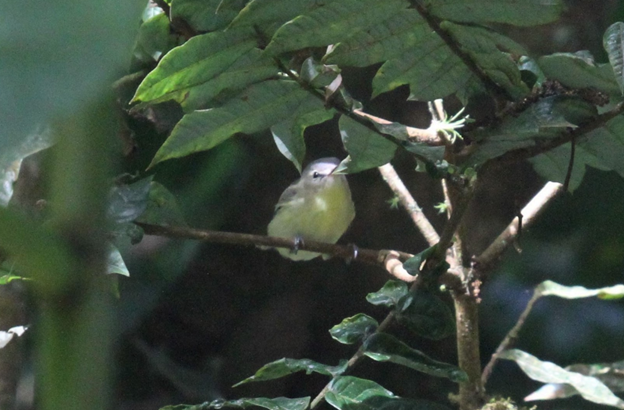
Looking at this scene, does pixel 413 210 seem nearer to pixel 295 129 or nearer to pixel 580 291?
pixel 580 291

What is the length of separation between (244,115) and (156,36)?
0.33 meters

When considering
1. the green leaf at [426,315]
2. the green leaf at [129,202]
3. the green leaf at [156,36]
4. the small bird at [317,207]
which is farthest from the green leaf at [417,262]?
the small bird at [317,207]

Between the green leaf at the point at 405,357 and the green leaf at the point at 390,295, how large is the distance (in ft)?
0.23

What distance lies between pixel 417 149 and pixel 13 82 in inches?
30.3

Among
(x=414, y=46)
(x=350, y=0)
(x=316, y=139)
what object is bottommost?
(x=316, y=139)

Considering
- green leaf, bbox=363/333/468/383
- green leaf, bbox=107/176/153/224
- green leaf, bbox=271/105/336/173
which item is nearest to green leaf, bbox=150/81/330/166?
green leaf, bbox=271/105/336/173

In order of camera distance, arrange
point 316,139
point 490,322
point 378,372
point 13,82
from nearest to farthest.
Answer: point 13,82
point 490,322
point 378,372
point 316,139

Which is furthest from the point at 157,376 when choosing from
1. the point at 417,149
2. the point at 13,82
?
the point at 13,82

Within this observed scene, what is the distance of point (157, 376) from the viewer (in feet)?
7.00

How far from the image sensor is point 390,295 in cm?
109

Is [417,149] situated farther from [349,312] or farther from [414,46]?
[349,312]

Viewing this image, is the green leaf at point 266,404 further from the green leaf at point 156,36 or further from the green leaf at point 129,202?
the green leaf at point 156,36

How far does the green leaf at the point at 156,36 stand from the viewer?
1167 millimetres

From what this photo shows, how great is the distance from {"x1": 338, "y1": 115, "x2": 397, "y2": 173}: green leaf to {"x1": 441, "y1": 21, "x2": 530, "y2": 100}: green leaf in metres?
0.18
